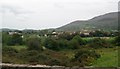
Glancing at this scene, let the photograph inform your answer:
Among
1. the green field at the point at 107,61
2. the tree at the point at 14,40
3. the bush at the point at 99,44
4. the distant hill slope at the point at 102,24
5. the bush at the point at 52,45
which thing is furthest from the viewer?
the distant hill slope at the point at 102,24

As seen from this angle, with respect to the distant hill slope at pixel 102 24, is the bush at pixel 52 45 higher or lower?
lower

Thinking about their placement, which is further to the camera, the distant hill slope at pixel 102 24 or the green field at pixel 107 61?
the distant hill slope at pixel 102 24

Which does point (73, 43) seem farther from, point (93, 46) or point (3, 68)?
point (3, 68)

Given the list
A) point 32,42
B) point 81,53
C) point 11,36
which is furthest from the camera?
point 11,36

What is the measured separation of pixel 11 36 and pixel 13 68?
43733 mm

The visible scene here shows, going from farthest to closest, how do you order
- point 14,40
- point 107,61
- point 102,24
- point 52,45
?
point 102,24 < point 14,40 < point 52,45 < point 107,61

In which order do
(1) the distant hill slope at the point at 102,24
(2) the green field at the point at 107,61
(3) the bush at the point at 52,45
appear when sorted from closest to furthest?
1. (2) the green field at the point at 107,61
2. (3) the bush at the point at 52,45
3. (1) the distant hill slope at the point at 102,24

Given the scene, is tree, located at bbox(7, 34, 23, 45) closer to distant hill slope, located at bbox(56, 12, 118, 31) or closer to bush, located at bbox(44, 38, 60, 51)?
bush, located at bbox(44, 38, 60, 51)

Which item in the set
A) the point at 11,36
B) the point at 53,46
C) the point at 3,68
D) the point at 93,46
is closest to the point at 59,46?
the point at 53,46

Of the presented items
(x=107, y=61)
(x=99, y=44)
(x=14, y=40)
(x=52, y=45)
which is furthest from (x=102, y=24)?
(x=107, y=61)

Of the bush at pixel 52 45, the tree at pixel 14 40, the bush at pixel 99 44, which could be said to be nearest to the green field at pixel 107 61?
the bush at pixel 99 44

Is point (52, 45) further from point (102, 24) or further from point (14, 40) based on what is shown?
point (102, 24)

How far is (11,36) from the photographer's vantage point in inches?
1944

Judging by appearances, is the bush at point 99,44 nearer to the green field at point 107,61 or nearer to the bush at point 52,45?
the bush at point 52,45
